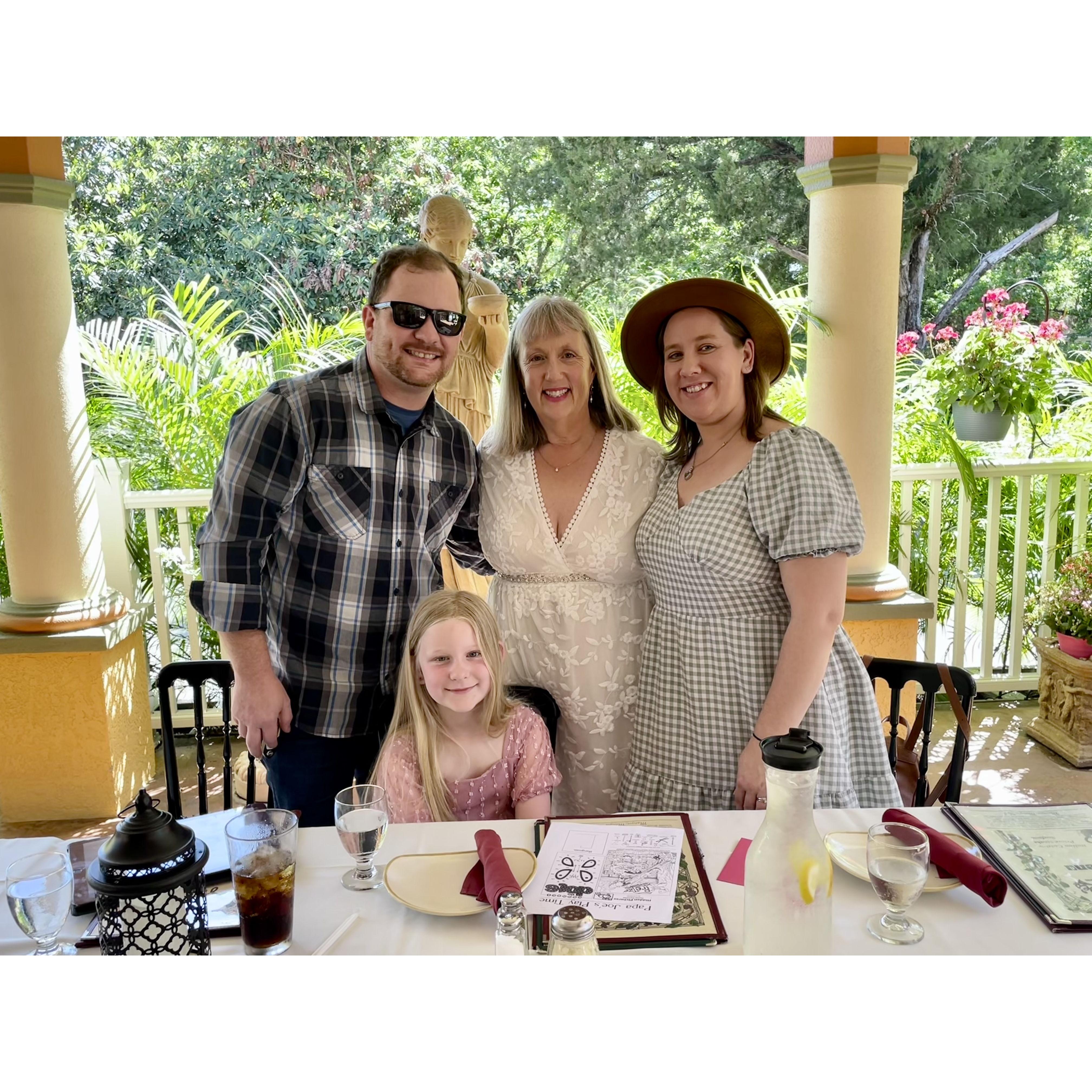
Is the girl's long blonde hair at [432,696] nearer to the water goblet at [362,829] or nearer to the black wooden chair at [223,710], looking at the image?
the black wooden chair at [223,710]

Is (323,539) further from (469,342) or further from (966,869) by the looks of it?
(966,869)

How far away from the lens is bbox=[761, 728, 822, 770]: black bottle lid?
0.94 meters

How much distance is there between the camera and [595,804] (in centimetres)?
210

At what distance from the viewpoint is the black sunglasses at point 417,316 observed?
1879mm

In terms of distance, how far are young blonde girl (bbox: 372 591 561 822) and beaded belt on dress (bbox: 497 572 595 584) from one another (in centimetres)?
23

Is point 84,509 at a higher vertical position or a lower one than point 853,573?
higher

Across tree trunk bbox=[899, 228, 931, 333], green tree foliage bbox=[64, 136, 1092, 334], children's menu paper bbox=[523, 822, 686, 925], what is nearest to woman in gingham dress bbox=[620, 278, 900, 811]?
children's menu paper bbox=[523, 822, 686, 925]

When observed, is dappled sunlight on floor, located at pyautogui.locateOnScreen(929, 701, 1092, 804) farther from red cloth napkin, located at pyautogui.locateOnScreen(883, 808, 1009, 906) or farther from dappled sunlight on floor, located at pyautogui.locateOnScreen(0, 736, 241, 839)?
dappled sunlight on floor, located at pyautogui.locateOnScreen(0, 736, 241, 839)

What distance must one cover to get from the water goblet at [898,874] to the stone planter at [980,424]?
3.37 m

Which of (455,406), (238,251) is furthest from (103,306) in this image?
(455,406)

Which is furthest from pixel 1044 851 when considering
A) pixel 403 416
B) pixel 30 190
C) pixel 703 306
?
pixel 30 190
